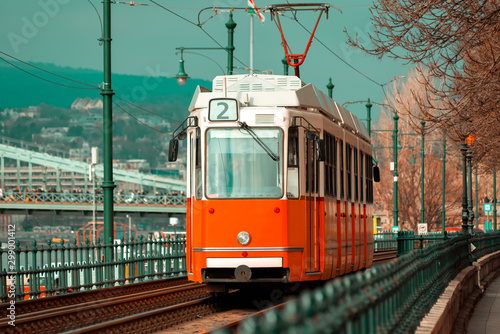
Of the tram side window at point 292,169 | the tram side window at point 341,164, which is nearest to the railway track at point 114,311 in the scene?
the tram side window at point 292,169

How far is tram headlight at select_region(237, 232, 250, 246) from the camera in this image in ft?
43.0

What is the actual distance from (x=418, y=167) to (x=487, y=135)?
4521 centimetres

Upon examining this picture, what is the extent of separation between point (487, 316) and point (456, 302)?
2062mm

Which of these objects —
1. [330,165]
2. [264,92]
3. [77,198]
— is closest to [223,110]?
[264,92]

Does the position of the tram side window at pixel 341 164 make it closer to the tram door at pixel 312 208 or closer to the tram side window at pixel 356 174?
the tram side window at pixel 356 174

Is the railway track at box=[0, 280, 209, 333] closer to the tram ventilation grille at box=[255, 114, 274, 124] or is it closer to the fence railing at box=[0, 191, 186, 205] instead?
the tram ventilation grille at box=[255, 114, 274, 124]

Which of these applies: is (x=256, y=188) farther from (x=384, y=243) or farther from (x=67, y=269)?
(x=384, y=243)

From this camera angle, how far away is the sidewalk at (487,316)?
12.8 metres

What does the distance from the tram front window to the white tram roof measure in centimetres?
81

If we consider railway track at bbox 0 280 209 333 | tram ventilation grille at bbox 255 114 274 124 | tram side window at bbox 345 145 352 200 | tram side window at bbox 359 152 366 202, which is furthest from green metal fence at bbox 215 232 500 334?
tram side window at bbox 359 152 366 202

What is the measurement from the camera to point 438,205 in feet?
241

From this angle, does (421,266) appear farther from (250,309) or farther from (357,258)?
(357,258)

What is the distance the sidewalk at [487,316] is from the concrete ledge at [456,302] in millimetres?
126

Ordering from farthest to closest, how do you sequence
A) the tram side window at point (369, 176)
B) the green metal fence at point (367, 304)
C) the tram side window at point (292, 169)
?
the tram side window at point (369, 176)
the tram side window at point (292, 169)
the green metal fence at point (367, 304)
